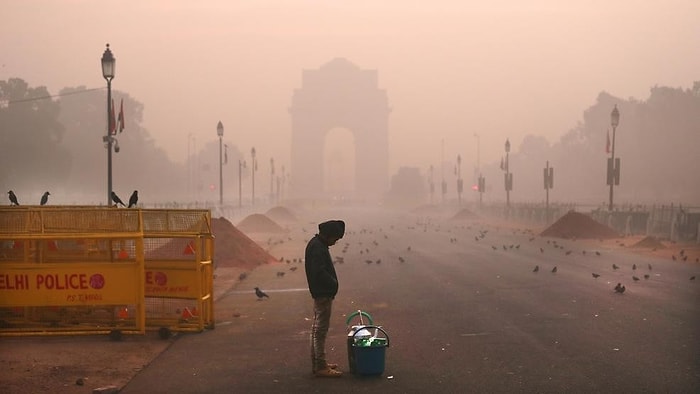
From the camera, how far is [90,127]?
12125 cm

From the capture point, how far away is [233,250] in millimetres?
26781

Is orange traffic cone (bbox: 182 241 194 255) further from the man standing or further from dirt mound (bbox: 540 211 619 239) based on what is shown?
dirt mound (bbox: 540 211 619 239)

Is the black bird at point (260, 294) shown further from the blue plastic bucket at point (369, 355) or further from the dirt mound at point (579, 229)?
the dirt mound at point (579, 229)

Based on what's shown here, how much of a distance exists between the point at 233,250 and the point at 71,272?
1467 centimetres

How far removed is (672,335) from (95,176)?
4149 inches

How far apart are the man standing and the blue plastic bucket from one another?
26cm

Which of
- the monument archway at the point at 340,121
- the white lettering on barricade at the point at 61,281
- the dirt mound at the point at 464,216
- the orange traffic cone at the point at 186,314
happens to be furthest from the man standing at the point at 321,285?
the monument archway at the point at 340,121

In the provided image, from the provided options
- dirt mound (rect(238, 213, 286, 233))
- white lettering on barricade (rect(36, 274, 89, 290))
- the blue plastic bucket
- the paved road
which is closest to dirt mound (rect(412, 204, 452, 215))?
dirt mound (rect(238, 213, 286, 233))

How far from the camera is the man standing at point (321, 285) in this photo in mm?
9523

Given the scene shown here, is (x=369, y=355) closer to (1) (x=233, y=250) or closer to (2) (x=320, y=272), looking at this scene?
(2) (x=320, y=272)

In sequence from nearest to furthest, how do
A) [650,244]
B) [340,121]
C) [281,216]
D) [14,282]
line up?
Answer: 1. [14,282]
2. [650,244]
3. [281,216]
4. [340,121]

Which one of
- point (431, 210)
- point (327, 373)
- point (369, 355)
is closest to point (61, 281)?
point (327, 373)

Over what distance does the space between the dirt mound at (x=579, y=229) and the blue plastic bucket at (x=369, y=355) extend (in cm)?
3132

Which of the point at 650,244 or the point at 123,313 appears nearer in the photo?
the point at 123,313
